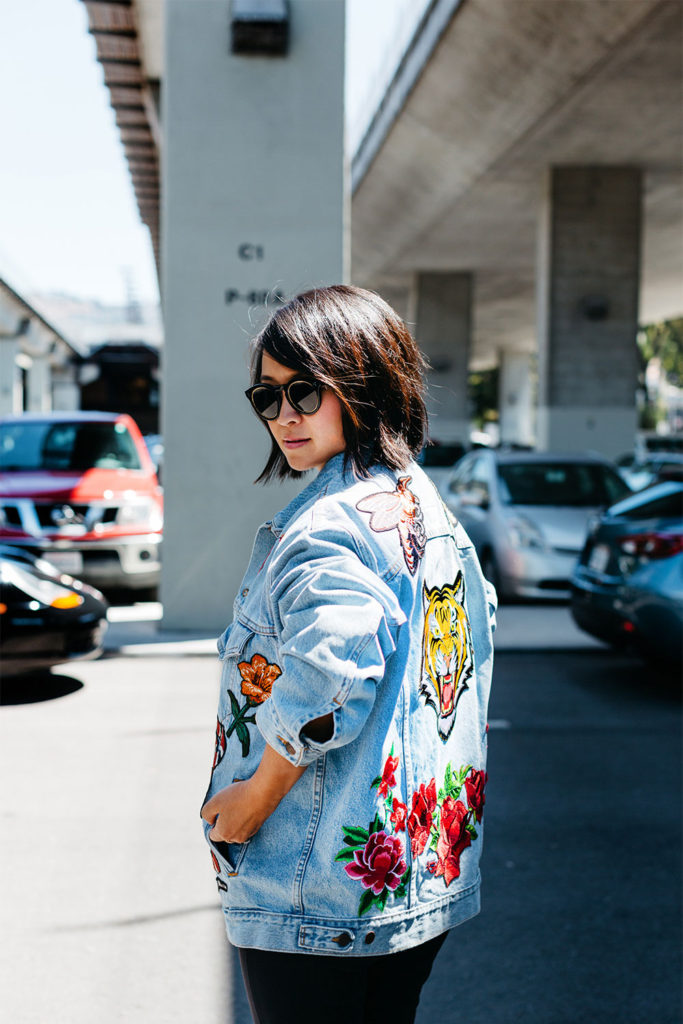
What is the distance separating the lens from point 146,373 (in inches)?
1882

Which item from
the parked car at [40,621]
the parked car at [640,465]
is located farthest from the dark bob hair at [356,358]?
the parked car at [640,465]

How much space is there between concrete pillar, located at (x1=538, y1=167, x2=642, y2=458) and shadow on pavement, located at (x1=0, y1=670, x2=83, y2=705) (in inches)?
564

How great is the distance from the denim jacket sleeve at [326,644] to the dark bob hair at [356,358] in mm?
187

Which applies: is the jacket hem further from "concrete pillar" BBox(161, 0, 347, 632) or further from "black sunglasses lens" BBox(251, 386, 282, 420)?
"concrete pillar" BBox(161, 0, 347, 632)

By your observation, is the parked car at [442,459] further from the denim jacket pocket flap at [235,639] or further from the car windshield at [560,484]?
the denim jacket pocket flap at [235,639]

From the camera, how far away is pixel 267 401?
5.88 ft

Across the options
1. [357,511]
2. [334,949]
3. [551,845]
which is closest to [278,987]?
[334,949]

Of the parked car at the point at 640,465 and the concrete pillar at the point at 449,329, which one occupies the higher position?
the concrete pillar at the point at 449,329

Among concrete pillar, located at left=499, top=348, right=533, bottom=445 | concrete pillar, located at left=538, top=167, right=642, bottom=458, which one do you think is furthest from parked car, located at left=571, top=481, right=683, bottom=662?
concrete pillar, located at left=499, top=348, right=533, bottom=445

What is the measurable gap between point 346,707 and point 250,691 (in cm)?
20

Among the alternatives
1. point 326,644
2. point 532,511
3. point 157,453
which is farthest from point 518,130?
point 326,644

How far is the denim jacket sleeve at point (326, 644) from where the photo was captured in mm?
1504

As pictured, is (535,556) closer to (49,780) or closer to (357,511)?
(49,780)

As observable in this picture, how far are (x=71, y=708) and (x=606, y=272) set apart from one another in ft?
53.5
